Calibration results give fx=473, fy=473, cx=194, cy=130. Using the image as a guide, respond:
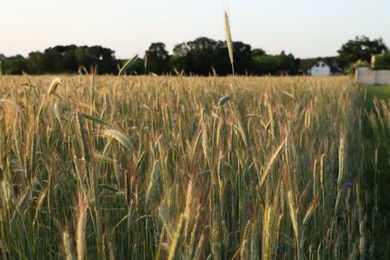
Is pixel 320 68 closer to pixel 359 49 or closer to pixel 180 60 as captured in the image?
pixel 359 49

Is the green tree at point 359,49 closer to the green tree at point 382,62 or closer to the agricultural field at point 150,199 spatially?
the green tree at point 382,62

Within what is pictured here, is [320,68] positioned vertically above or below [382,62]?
below

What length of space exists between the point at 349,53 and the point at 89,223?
63.1 metres

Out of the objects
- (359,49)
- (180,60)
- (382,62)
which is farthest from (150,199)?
(359,49)

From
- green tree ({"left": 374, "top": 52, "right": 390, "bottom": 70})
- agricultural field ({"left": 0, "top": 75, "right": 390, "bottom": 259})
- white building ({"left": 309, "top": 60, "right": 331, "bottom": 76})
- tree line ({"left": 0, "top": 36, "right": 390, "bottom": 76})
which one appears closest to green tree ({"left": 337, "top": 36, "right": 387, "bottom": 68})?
tree line ({"left": 0, "top": 36, "right": 390, "bottom": 76})

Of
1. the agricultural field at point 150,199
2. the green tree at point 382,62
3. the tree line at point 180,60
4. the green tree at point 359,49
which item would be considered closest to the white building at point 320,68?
the tree line at point 180,60

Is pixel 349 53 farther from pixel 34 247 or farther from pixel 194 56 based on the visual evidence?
pixel 34 247

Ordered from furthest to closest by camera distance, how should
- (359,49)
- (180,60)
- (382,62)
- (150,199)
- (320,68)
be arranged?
1. (320,68)
2. (359,49)
3. (382,62)
4. (180,60)
5. (150,199)

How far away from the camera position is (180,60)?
1315 inches

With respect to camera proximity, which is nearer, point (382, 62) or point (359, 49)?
point (382, 62)

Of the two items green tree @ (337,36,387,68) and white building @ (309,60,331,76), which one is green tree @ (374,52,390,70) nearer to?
green tree @ (337,36,387,68)

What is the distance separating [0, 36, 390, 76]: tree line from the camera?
8.10 m

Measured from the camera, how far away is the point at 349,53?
60281 mm

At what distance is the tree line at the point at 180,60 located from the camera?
8.10 meters
